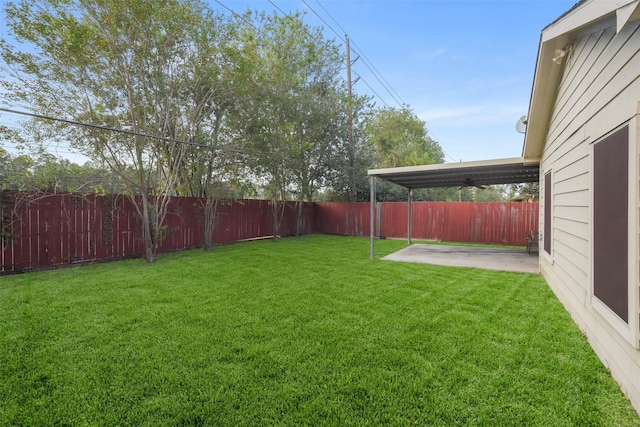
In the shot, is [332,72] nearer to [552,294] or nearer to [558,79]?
[558,79]

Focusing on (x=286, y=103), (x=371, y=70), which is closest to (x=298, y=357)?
(x=286, y=103)

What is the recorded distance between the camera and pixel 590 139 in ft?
8.58

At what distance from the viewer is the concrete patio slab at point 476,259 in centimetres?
582

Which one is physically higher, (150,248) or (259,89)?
(259,89)

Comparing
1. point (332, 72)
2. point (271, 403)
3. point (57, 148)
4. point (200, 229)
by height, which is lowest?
point (271, 403)

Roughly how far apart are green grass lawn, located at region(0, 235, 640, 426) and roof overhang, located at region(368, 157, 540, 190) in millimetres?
2594

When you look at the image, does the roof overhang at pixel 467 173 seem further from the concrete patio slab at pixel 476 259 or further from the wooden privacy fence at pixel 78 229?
the wooden privacy fence at pixel 78 229

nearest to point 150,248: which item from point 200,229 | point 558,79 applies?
point 200,229

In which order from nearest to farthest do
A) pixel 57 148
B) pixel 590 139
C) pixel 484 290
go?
pixel 590 139 < pixel 484 290 < pixel 57 148

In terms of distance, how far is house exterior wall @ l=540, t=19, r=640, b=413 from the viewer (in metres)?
1.77

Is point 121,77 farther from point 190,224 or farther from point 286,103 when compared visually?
point 286,103

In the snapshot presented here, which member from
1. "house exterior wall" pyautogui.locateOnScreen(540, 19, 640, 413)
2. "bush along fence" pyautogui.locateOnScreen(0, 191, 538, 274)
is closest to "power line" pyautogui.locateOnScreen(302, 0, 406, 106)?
"bush along fence" pyautogui.locateOnScreen(0, 191, 538, 274)

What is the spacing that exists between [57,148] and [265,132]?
16.2ft

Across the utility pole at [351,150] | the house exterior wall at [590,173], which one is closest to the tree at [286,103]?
the utility pole at [351,150]
